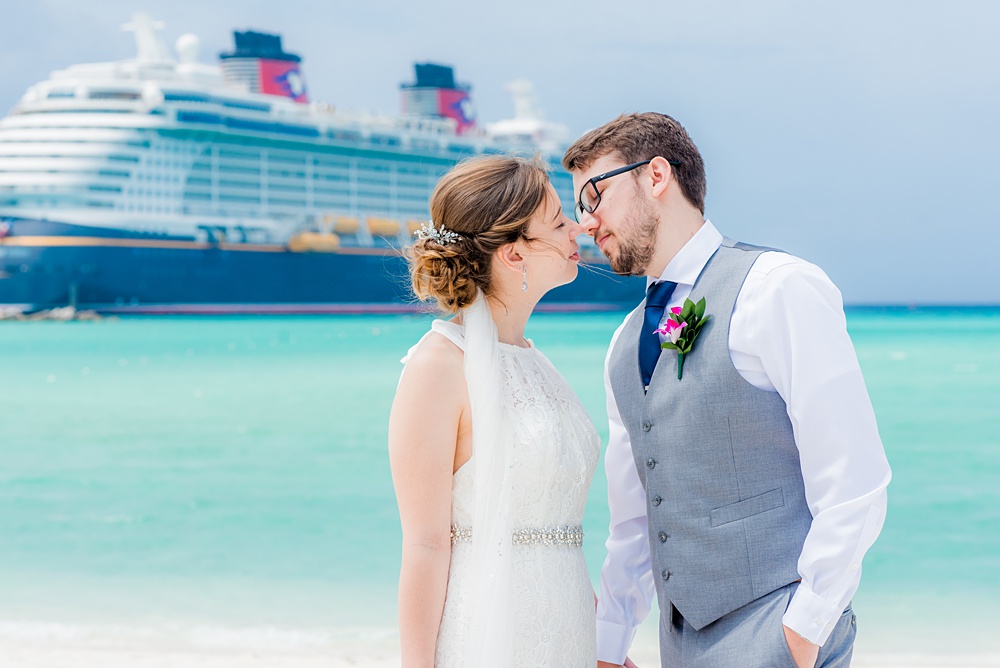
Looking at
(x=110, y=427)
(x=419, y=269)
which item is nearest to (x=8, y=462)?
(x=110, y=427)

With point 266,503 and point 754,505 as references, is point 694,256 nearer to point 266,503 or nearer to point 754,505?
point 754,505

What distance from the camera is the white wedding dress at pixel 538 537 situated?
1638 millimetres

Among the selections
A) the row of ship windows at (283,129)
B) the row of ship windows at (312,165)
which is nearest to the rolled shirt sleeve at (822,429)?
the row of ship windows at (283,129)

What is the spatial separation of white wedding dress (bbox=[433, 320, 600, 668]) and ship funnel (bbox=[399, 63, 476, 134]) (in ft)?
141

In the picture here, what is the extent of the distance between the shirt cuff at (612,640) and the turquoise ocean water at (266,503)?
3.06m

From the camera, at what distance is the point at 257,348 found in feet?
83.4

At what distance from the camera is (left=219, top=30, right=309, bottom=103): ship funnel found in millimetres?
39125

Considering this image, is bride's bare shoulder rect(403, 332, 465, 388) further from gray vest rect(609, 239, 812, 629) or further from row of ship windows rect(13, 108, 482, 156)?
row of ship windows rect(13, 108, 482, 156)

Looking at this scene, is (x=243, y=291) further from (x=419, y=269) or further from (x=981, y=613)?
(x=419, y=269)

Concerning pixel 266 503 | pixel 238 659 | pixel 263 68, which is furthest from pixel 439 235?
pixel 263 68

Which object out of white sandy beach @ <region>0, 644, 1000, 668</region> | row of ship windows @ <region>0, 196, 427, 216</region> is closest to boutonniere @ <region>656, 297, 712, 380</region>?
white sandy beach @ <region>0, 644, 1000, 668</region>

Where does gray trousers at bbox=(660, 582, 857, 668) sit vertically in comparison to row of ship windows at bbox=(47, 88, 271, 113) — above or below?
below

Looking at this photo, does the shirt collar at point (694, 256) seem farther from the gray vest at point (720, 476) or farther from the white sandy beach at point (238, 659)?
the white sandy beach at point (238, 659)

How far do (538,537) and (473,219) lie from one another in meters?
0.51
